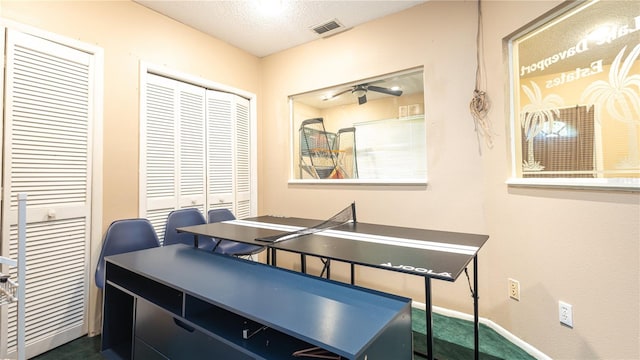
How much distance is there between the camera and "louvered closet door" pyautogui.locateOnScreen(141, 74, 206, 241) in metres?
2.61

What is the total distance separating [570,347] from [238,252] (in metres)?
2.71

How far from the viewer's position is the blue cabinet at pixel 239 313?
0.98 meters

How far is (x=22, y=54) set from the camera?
1.88m

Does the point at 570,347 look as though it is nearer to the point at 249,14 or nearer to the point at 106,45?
the point at 249,14

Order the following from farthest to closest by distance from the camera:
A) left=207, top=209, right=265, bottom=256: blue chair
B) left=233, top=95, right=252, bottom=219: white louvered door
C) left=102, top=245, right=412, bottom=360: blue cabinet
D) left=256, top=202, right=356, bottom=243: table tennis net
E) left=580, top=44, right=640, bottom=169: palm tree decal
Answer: left=233, top=95, right=252, bottom=219: white louvered door, left=207, top=209, right=265, bottom=256: blue chair, left=256, top=202, right=356, bottom=243: table tennis net, left=580, top=44, right=640, bottom=169: palm tree decal, left=102, top=245, right=412, bottom=360: blue cabinet

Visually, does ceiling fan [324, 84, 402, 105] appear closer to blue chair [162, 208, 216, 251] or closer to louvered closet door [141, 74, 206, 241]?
louvered closet door [141, 74, 206, 241]

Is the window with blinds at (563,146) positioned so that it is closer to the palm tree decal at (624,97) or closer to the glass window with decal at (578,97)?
the glass window with decal at (578,97)

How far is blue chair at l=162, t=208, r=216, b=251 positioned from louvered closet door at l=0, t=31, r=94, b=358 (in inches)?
24.7

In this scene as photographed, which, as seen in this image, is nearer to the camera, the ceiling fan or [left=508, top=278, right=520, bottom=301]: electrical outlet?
[left=508, top=278, right=520, bottom=301]: electrical outlet

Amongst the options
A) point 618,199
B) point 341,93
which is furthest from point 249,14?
point 618,199

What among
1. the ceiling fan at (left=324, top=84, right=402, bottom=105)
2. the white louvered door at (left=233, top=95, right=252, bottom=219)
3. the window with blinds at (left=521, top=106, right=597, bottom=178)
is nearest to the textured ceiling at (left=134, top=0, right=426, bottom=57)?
the ceiling fan at (left=324, top=84, right=402, bottom=105)

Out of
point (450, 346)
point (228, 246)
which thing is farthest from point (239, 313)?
point (228, 246)

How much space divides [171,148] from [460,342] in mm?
3126

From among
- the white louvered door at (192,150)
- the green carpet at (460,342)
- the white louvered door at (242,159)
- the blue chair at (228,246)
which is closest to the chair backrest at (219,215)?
the blue chair at (228,246)
